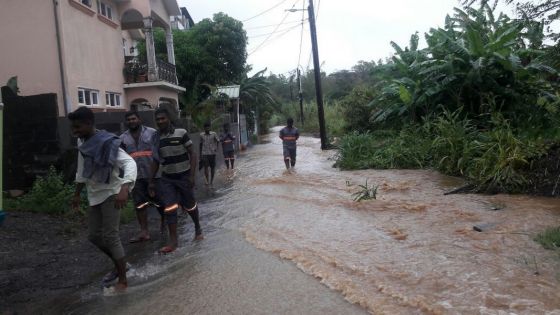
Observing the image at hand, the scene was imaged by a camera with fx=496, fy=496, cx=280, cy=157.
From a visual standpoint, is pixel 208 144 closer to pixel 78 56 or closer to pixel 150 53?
pixel 78 56

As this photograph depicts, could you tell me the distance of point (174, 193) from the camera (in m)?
6.50

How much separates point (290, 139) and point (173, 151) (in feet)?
25.1

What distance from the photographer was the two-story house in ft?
43.0

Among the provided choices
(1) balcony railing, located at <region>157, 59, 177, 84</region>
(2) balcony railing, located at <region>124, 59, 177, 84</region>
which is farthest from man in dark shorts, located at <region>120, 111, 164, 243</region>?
(1) balcony railing, located at <region>157, 59, 177, 84</region>

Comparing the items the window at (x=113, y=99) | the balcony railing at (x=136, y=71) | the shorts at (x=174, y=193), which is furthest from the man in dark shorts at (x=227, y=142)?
the shorts at (x=174, y=193)

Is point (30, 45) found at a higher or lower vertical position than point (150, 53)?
lower

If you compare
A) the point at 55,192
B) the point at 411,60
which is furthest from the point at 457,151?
the point at 55,192

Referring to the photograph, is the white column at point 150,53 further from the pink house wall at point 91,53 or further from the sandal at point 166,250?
the sandal at point 166,250

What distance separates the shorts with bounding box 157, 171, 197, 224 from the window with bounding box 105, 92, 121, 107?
10.7 m

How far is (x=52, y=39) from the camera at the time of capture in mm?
13156

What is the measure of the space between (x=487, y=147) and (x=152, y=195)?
23.9ft

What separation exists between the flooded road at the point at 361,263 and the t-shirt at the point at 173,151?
1072mm

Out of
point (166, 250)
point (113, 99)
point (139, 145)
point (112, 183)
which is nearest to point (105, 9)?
point (113, 99)

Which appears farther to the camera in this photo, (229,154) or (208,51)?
(208,51)
